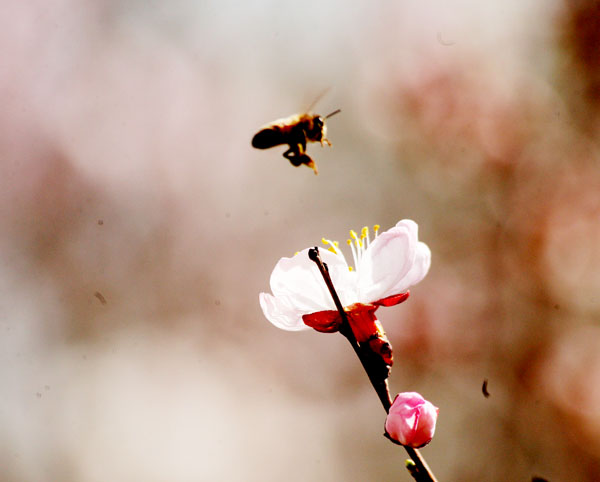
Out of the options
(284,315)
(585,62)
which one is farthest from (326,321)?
(585,62)

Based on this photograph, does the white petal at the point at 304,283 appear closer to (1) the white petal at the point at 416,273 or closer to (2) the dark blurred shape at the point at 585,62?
(1) the white petal at the point at 416,273

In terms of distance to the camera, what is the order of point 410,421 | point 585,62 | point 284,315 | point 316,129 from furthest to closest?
point 585,62, point 316,129, point 284,315, point 410,421

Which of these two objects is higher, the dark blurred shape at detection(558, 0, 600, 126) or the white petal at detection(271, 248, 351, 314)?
the dark blurred shape at detection(558, 0, 600, 126)

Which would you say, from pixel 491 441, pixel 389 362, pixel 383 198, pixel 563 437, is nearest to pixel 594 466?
pixel 563 437

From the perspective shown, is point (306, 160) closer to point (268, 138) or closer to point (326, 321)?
point (268, 138)

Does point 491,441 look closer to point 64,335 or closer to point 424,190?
point 424,190

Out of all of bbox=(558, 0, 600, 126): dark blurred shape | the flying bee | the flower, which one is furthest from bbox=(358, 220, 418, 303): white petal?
bbox=(558, 0, 600, 126): dark blurred shape

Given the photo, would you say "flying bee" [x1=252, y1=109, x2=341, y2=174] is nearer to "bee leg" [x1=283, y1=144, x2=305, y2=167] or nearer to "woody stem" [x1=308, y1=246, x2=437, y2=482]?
"bee leg" [x1=283, y1=144, x2=305, y2=167]

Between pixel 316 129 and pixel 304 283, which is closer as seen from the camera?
pixel 304 283
